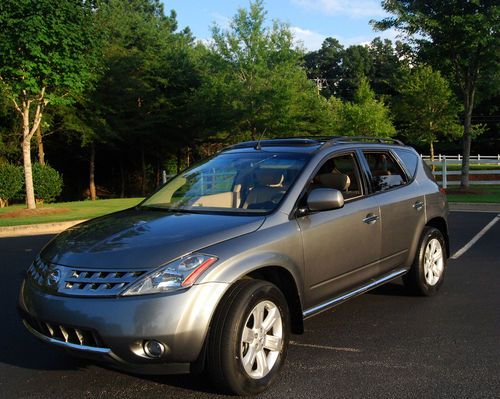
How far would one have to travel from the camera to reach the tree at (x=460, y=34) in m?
17.7

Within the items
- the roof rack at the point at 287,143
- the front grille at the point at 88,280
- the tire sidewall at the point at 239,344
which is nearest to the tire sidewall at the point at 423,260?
the roof rack at the point at 287,143

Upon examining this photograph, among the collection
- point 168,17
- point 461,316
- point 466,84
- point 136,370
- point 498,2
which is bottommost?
point 461,316

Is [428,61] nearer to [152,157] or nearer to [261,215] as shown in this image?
[261,215]

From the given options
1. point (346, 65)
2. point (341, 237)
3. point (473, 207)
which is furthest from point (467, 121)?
point (346, 65)

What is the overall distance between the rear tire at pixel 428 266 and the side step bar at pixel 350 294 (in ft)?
0.88

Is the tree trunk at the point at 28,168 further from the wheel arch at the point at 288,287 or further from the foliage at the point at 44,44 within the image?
the wheel arch at the point at 288,287

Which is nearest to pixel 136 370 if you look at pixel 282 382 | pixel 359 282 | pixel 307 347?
pixel 282 382

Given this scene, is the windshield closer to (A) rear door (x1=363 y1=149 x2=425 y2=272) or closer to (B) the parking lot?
(A) rear door (x1=363 y1=149 x2=425 y2=272)

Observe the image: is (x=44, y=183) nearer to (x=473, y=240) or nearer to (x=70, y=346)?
(x=473, y=240)

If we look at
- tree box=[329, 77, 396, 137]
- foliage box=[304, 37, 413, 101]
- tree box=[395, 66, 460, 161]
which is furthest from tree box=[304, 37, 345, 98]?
tree box=[395, 66, 460, 161]

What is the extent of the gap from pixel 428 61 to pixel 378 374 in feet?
58.8

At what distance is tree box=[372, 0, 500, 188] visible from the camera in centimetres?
1772

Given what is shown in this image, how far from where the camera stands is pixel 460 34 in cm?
1820

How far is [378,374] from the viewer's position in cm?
389
